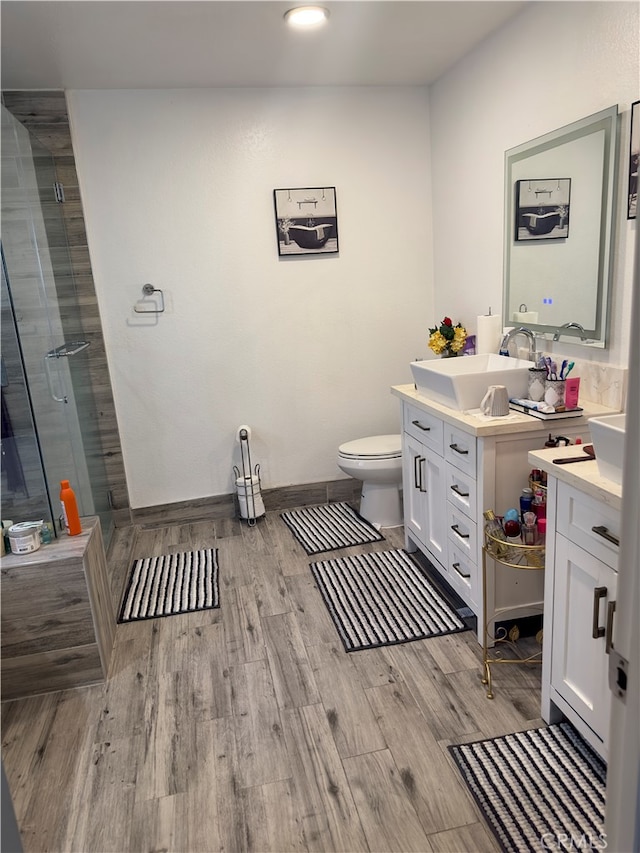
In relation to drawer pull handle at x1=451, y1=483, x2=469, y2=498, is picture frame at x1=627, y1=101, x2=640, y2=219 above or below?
above

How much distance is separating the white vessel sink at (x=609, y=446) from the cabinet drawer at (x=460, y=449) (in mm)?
613

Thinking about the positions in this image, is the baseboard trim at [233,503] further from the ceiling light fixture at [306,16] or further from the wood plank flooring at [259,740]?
the ceiling light fixture at [306,16]

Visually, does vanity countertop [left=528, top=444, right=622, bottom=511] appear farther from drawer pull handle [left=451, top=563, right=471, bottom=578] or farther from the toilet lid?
the toilet lid

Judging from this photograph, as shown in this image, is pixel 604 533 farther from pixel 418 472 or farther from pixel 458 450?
pixel 418 472

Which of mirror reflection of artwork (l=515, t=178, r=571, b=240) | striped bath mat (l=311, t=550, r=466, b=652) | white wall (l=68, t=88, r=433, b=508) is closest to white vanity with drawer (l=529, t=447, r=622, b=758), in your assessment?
striped bath mat (l=311, t=550, r=466, b=652)

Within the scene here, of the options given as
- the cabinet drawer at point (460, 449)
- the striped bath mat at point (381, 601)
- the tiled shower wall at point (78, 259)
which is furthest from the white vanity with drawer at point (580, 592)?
A: the tiled shower wall at point (78, 259)

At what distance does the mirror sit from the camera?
2094 millimetres

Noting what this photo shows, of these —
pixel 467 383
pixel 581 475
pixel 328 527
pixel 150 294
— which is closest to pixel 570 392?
pixel 467 383

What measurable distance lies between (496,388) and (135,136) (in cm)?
241

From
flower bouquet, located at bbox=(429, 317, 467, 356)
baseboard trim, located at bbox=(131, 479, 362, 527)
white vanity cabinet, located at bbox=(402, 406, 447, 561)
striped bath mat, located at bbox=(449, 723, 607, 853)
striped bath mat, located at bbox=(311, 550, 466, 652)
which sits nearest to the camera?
striped bath mat, located at bbox=(449, 723, 607, 853)

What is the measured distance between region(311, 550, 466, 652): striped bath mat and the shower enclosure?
121 centimetres

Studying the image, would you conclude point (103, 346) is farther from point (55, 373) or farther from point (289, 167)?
point (289, 167)

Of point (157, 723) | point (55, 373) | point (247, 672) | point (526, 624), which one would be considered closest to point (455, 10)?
point (55, 373)

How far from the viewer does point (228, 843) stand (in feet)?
4.93
